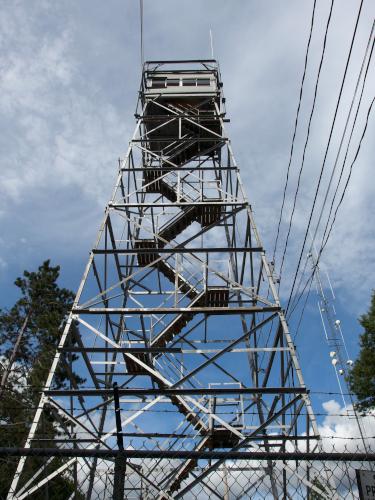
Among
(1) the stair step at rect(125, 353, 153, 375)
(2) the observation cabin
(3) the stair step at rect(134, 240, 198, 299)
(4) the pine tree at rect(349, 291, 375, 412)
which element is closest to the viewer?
(1) the stair step at rect(125, 353, 153, 375)

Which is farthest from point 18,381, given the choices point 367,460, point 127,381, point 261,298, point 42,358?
point 367,460

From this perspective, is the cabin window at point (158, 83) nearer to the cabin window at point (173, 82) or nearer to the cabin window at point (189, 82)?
the cabin window at point (173, 82)

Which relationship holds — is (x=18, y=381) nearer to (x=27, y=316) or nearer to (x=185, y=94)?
(x=27, y=316)

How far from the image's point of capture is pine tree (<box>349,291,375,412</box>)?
A: 1652 cm

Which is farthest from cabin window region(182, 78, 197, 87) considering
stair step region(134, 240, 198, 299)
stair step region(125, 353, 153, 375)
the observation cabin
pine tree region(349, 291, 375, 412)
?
pine tree region(349, 291, 375, 412)

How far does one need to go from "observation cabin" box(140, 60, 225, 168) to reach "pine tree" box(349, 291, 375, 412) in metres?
A: 9.35

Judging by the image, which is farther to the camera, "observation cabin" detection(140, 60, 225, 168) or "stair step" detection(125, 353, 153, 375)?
"observation cabin" detection(140, 60, 225, 168)

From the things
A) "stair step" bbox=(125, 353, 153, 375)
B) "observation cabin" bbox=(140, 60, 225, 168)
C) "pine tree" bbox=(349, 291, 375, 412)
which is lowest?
"stair step" bbox=(125, 353, 153, 375)

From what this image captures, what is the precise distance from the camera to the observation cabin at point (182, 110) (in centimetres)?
1375

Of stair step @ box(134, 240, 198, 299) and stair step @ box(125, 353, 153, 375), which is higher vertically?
stair step @ box(134, 240, 198, 299)

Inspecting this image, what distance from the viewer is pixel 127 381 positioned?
33.6 ft

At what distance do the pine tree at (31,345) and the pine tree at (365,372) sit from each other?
11475 mm

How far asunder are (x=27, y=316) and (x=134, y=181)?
14.7 metres

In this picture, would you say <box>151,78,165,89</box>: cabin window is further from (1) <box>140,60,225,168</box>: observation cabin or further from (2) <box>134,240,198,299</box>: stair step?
(2) <box>134,240,198,299</box>: stair step
